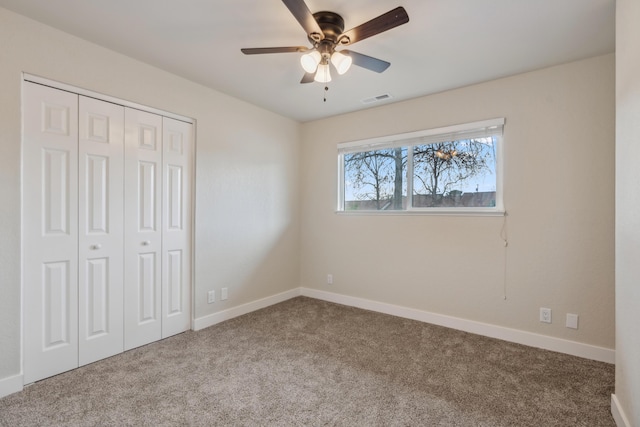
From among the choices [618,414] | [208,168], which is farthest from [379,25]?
[618,414]

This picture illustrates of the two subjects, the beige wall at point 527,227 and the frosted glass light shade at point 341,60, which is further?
the beige wall at point 527,227

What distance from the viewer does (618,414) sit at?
5.48 ft

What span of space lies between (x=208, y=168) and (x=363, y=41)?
1894mm

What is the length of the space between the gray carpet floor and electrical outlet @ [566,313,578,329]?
25 cm

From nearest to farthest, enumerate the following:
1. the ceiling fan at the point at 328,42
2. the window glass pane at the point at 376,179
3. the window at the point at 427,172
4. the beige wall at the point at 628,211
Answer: the beige wall at the point at 628,211
the ceiling fan at the point at 328,42
the window at the point at 427,172
the window glass pane at the point at 376,179

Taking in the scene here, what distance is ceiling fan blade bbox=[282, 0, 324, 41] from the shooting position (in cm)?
149

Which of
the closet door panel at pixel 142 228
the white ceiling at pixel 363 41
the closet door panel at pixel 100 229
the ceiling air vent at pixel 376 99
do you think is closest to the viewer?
the white ceiling at pixel 363 41

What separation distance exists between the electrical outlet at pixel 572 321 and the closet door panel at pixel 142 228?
3524mm

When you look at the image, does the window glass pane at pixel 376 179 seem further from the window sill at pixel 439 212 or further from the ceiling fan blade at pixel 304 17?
the ceiling fan blade at pixel 304 17

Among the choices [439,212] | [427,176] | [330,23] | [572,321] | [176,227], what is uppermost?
[330,23]

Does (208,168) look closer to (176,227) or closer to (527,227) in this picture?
(176,227)

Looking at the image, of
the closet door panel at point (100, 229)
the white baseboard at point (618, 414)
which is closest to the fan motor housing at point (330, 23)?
the closet door panel at point (100, 229)

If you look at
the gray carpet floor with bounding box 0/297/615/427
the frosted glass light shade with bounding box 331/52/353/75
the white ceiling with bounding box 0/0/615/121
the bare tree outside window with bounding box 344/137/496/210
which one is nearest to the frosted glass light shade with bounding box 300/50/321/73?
the frosted glass light shade with bounding box 331/52/353/75

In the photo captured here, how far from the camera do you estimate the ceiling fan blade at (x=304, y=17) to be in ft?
4.90
